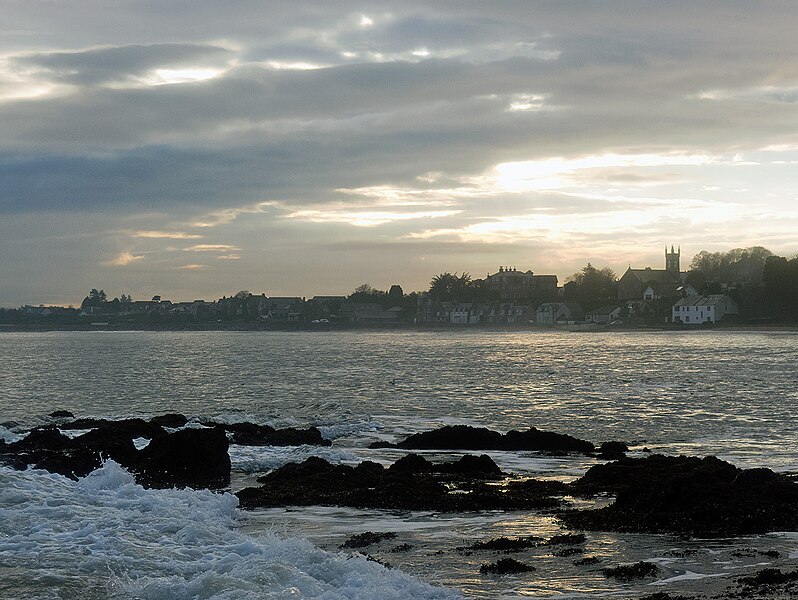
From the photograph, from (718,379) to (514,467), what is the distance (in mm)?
43513

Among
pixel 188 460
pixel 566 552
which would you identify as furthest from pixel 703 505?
pixel 188 460

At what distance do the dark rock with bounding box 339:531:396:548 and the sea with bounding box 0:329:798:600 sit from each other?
0.67 ft

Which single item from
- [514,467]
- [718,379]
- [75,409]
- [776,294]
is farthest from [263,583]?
[776,294]

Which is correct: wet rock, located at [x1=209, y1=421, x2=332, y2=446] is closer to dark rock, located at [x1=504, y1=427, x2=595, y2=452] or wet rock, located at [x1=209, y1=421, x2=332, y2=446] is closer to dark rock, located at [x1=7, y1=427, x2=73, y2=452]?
dark rock, located at [x1=7, y1=427, x2=73, y2=452]

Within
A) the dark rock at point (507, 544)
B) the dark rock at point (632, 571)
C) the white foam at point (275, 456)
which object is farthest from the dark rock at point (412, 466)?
the dark rock at point (632, 571)

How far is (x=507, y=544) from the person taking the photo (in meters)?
15.0

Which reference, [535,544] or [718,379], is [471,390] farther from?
[535,544]

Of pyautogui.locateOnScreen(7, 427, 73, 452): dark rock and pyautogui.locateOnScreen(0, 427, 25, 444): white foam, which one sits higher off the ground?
pyautogui.locateOnScreen(7, 427, 73, 452): dark rock

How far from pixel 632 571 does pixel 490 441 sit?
1742 cm

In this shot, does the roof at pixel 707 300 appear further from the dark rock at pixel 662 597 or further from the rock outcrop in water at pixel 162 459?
the dark rock at pixel 662 597

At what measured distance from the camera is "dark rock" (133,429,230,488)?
23.1 m

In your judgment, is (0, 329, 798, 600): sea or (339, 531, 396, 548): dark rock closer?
(0, 329, 798, 600): sea

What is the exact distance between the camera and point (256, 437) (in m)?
33.5

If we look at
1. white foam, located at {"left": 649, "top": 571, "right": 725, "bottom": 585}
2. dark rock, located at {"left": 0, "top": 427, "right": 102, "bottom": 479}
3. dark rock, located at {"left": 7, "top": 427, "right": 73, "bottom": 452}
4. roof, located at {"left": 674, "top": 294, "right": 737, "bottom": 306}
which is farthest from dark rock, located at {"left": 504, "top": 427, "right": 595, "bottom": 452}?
roof, located at {"left": 674, "top": 294, "right": 737, "bottom": 306}
